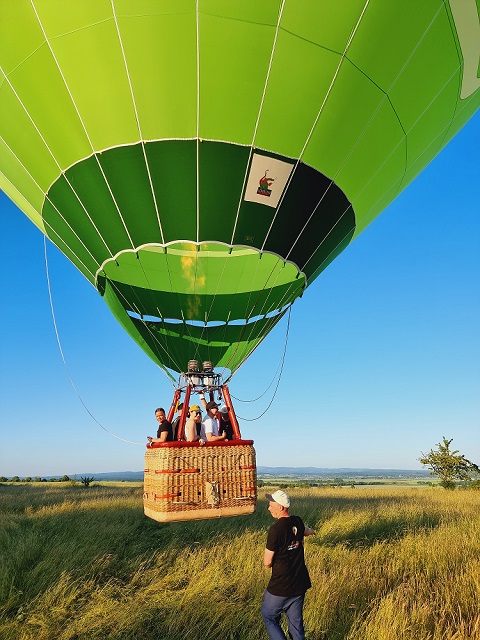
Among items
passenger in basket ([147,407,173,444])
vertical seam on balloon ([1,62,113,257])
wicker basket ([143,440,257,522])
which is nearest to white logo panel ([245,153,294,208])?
vertical seam on balloon ([1,62,113,257])

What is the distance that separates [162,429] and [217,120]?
3.84 meters

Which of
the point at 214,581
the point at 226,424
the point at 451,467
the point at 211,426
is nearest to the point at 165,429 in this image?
the point at 211,426

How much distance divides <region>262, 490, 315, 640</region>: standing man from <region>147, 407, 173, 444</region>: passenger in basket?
2116 millimetres

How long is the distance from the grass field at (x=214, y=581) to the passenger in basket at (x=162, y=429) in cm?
171

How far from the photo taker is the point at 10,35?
526 cm

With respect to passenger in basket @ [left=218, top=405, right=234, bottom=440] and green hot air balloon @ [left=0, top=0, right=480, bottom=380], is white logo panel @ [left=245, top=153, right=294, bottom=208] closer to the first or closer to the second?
green hot air balloon @ [left=0, top=0, right=480, bottom=380]

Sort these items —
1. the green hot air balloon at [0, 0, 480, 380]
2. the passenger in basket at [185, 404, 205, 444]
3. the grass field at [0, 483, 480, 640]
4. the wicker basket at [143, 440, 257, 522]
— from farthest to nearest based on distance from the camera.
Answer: the passenger in basket at [185, 404, 205, 444] < the green hot air balloon at [0, 0, 480, 380] < the wicker basket at [143, 440, 257, 522] < the grass field at [0, 483, 480, 640]

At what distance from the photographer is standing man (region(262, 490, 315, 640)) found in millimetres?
3588

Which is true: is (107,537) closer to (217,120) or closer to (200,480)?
(200,480)

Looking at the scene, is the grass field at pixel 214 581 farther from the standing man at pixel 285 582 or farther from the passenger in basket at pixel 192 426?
the passenger in basket at pixel 192 426

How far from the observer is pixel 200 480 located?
486cm

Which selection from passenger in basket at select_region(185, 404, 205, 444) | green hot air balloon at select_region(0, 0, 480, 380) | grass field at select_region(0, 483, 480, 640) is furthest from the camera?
passenger in basket at select_region(185, 404, 205, 444)

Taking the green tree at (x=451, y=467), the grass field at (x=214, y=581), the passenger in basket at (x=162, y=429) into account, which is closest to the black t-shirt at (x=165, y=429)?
the passenger in basket at (x=162, y=429)

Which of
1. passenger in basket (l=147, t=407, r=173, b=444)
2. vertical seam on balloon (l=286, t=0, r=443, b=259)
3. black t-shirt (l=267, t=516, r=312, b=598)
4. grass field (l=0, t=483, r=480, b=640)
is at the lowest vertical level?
grass field (l=0, t=483, r=480, b=640)
